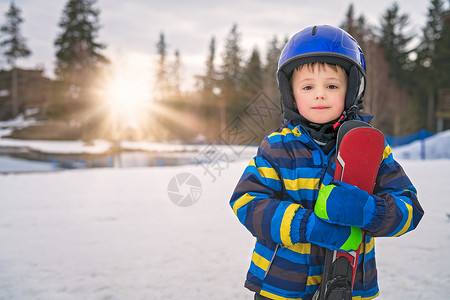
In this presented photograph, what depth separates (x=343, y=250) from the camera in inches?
50.1

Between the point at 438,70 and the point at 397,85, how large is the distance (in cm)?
448

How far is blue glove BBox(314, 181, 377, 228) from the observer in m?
1.20

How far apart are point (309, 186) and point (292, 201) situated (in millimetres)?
109

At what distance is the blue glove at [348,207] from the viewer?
1.20 metres

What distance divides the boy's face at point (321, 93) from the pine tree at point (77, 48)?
132 feet

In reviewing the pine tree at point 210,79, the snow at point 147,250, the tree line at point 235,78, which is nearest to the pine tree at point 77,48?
the tree line at point 235,78

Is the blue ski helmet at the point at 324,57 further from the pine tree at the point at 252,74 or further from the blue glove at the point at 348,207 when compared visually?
the pine tree at the point at 252,74

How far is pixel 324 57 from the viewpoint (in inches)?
58.7

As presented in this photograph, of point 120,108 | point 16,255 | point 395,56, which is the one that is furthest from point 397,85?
point 16,255

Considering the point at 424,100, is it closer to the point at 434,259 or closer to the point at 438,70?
the point at 438,70

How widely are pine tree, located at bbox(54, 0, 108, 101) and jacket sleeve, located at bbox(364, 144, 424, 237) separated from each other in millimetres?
40557

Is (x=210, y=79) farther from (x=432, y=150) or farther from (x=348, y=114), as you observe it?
(x=348, y=114)

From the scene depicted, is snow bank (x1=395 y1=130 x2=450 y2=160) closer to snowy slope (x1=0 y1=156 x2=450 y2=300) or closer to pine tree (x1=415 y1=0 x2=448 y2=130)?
snowy slope (x1=0 y1=156 x2=450 y2=300)

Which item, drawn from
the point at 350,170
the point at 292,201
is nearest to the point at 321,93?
the point at 350,170
